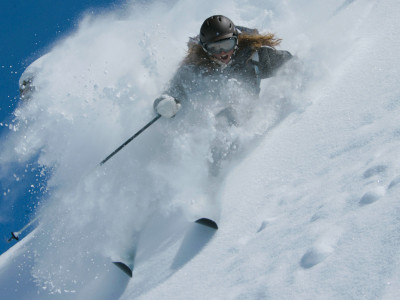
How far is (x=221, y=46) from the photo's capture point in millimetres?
3303

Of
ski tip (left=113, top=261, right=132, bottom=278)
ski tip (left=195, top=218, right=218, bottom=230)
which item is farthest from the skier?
ski tip (left=113, top=261, right=132, bottom=278)

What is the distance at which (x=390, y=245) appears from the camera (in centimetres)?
128

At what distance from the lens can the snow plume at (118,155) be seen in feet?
10.7

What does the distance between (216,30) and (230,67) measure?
0.49 meters

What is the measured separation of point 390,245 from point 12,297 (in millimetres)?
3544

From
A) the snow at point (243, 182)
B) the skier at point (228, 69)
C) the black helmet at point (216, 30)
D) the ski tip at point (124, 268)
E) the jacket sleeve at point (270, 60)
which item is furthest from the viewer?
the jacket sleeve at point (270, 60)

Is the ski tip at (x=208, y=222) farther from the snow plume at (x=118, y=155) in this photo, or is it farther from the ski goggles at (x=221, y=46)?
the ski goggles at (x=221, y=46)

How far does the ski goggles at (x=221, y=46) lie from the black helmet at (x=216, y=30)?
3cm

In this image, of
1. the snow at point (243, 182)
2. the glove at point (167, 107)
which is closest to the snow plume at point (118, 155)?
the snow at point (243, 182)

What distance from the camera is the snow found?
1575mm

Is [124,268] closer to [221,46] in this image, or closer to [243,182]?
[243,182]

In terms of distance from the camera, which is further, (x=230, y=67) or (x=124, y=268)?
(x=230, y=67)

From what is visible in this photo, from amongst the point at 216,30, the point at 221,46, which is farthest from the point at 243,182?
the point at 216,30

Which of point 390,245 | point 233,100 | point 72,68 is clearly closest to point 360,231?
point 390,245
